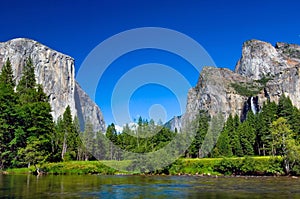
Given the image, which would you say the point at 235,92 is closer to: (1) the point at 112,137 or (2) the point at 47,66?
(2) the point at 47,66

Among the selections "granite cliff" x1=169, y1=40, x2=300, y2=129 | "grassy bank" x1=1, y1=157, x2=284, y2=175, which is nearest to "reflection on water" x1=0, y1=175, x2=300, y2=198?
"grassy bank" x1=1, y1=157, x2=284, y2=175

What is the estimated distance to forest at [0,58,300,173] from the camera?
45969 mm

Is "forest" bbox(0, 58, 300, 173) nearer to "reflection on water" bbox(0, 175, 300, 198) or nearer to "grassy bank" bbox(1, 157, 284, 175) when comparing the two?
"grassy bank" bbox(1, 157, 284, 175)

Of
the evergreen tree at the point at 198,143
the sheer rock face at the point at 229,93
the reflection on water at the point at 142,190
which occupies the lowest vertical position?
the reflection on water at the point at 142,190

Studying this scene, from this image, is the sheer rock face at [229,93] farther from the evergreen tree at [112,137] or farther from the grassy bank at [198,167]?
the grassy bank at [198,167]

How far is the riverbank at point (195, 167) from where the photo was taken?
44.0 m

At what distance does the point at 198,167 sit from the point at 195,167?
1.74 feet

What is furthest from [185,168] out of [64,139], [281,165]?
[64,139]

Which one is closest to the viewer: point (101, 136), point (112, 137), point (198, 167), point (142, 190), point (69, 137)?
point (142, 190)

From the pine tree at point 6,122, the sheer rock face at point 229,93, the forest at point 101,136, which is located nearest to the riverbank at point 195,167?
the forest at point 101,136

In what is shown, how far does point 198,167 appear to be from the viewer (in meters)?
49.2

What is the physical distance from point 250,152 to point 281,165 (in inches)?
970

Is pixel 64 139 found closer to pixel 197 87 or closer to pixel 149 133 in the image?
pixel 149 133

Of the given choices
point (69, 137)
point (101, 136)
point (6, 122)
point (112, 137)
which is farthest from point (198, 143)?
point (6, 122)
